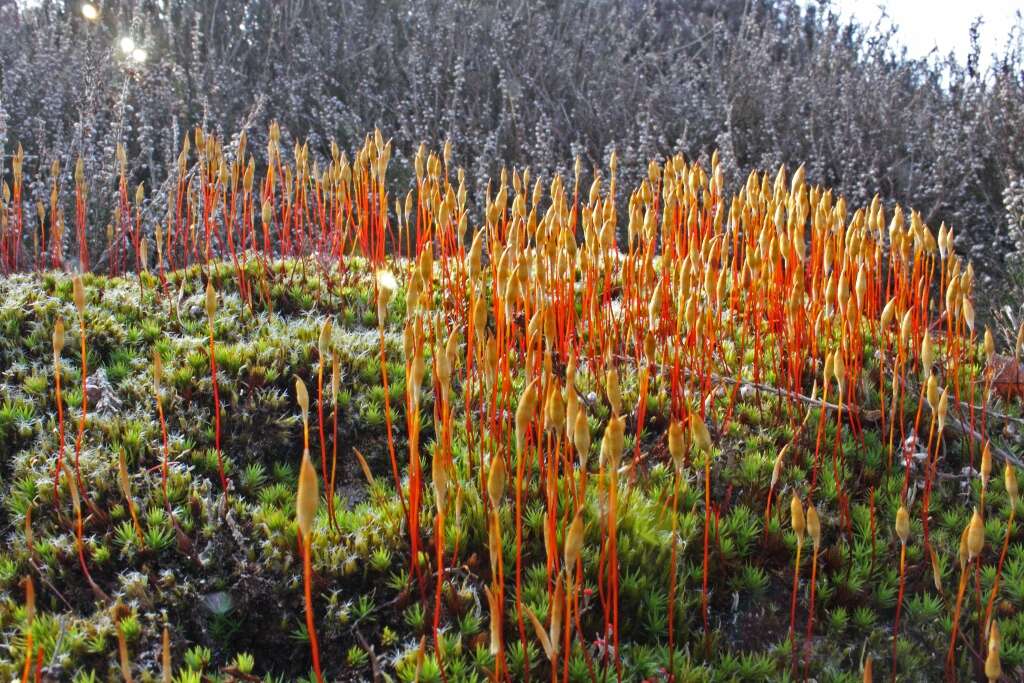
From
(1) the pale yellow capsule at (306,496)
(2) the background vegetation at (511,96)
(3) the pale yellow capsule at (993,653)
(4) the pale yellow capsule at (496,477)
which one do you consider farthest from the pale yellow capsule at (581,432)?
(2) the background vegetation at (511,96)

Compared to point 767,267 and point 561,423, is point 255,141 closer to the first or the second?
point 767,267

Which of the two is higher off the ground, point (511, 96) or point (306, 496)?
point (511, 96)

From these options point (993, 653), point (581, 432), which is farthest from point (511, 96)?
point (993, 653)

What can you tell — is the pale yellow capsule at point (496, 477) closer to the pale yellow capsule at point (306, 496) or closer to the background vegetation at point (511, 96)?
the pale yellow capsule at point (306, 496)

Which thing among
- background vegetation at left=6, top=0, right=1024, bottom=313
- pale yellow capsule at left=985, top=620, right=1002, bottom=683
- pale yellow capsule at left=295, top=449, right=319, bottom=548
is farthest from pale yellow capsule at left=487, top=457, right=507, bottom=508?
background vegetation at left=6, top=0, right=1024, bottom=313

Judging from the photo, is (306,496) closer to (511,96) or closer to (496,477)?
(496,477)

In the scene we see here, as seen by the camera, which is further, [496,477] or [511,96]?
[511,96]

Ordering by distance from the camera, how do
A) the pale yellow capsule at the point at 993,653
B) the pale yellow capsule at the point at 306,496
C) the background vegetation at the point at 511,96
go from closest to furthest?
1. the pale yellow capsule at the point at 306,496
2. the pale yellow capsule at the point at 993,653
3. the background vegetation at the point at 511,96

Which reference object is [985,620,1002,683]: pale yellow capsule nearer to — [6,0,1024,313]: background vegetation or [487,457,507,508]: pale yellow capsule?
[487,457,507,508]: pale yellow capsule

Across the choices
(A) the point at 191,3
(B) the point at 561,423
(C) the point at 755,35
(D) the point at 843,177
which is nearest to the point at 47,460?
(B) the point at 561,423

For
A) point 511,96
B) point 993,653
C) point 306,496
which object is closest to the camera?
point 306,496

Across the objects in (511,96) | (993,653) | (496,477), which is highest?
(511,96)

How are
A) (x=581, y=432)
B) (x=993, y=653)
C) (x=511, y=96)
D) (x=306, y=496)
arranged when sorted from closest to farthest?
(x=306, y=496) → (x=993, y=653) → (x=581, y=432) → (x=511, y=96)

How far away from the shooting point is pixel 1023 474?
230 cm
